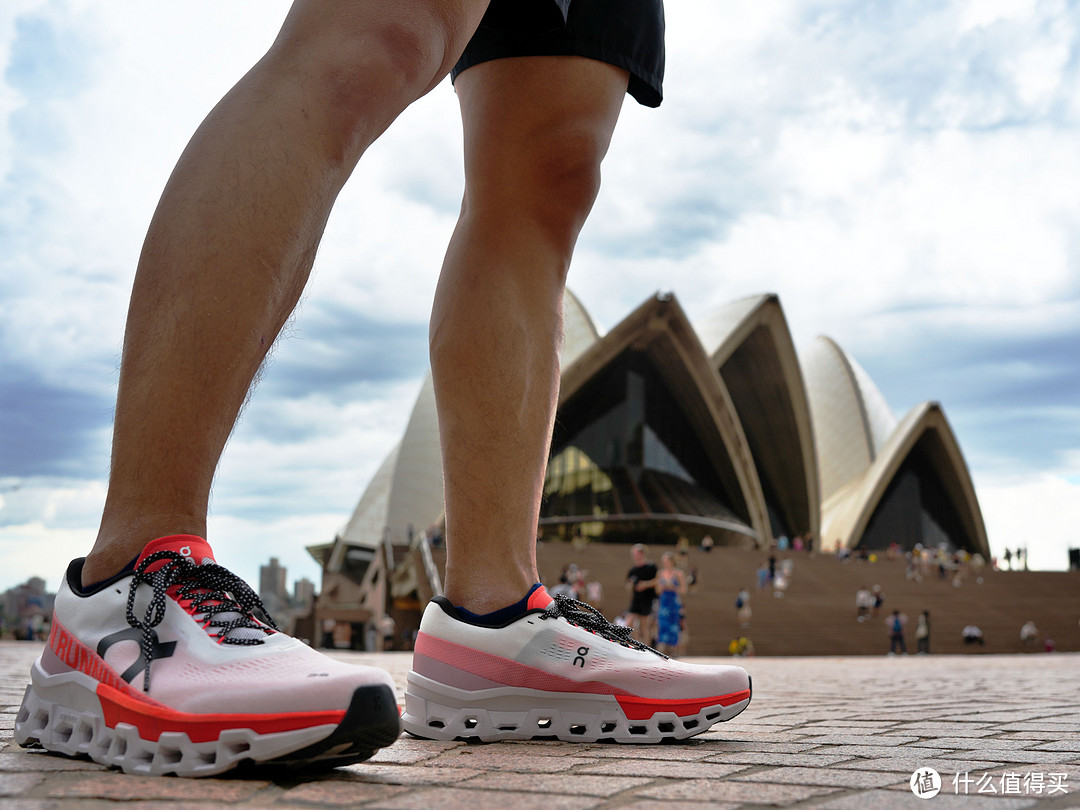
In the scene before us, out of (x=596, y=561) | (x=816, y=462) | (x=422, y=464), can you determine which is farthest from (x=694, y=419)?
(x=596, y=561)

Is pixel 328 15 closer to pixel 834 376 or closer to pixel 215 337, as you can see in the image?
pixel 215 337

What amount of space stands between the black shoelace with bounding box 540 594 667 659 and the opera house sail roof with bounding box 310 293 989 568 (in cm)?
2615

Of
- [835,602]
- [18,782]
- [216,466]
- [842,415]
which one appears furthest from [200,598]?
[842,415]

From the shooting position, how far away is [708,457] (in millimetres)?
33094

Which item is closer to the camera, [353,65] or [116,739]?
[116,739]

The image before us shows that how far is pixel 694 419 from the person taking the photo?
32094 mm

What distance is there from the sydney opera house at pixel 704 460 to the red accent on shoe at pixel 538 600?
24.8 metres

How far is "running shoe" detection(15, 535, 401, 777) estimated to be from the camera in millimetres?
969

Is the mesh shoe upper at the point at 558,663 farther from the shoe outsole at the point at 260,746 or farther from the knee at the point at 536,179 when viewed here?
the knee at the point at 536,179

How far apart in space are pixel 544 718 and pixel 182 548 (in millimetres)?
689

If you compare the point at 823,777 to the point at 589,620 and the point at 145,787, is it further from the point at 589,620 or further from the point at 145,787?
the point at 145,787

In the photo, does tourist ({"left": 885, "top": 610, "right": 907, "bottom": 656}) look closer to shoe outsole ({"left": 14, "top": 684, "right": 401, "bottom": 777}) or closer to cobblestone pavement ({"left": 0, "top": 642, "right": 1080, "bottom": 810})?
cobblestone pavement ({"left": 0, "top": 642, "right": 1080, "bottom": 810})

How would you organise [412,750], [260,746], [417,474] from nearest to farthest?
[260,746] < [412,750] < [417,474]

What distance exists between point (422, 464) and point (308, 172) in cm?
3555
